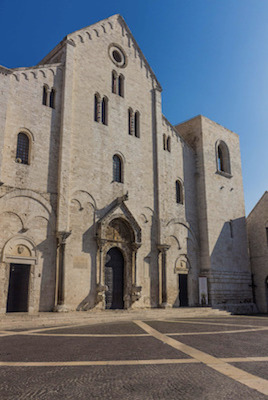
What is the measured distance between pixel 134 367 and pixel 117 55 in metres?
22.7

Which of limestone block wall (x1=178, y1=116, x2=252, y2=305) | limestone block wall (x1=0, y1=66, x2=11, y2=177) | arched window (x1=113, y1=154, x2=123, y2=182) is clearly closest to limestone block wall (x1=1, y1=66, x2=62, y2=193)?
limestone block wall (x1=0, y1=66, x2=11, y2=177)

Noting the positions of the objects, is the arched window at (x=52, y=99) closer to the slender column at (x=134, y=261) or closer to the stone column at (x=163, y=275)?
the slender column at (x=134, y=261)

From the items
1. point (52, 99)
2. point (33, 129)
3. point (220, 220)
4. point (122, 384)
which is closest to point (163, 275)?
point (220, 220)

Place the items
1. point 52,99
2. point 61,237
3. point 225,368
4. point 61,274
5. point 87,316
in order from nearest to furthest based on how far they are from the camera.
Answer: point 225,368
point 87,316
point 61,274
point 61,237
point 52,99

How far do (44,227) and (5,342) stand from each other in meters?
8.76

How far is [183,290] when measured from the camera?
24.8m

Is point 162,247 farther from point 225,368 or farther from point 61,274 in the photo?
point 225,368

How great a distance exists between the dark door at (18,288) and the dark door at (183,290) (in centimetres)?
1148

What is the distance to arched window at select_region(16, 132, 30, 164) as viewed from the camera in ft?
60.3

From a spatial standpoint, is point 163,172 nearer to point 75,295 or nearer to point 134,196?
point 134,196

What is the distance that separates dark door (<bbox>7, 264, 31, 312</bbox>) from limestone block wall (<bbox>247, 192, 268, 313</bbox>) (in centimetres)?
2049

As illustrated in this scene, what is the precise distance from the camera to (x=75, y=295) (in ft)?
61.1

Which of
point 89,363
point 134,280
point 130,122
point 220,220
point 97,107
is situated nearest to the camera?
point 89,363

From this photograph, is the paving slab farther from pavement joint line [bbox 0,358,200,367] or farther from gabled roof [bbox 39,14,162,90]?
gabled roof [bbox 39,14,162,90]
